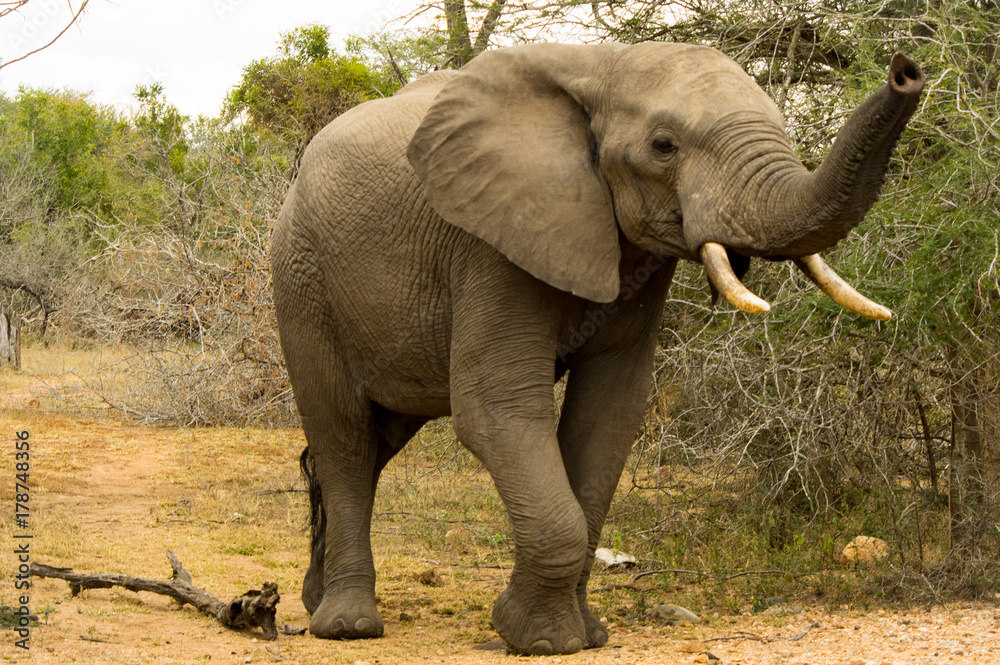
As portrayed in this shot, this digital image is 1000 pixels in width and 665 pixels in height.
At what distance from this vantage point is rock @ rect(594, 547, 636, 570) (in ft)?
21.9

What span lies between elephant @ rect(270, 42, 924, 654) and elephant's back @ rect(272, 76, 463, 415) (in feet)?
0.03

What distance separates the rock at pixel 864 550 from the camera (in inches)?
237

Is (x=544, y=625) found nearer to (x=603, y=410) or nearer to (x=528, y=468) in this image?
(x=528, y=468)

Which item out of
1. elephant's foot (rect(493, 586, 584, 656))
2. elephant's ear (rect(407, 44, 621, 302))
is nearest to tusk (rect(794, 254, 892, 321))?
elephant's ear (rect(407, 44, 621, 302))

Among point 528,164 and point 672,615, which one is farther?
point 672,615

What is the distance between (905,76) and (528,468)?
6.66 feet

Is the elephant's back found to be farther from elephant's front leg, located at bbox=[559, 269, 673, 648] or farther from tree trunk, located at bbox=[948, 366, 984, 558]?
tree trunk, located at bbox=[948, 366, 984, 558]

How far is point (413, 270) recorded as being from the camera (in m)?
5.07

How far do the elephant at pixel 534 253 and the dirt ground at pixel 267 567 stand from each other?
1.41ft

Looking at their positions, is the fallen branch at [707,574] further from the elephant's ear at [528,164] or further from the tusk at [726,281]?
the tusk at [726,281]

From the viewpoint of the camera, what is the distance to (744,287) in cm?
382

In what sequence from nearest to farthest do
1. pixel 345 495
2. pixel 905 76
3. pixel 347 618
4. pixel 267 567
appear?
1. pixel 905 76
2. pixel 347 618
3. pixel 345 495
4. pixel 267 567

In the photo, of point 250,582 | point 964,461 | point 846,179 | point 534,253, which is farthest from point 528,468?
point 964,461

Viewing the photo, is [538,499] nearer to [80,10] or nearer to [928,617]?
[928,617]
